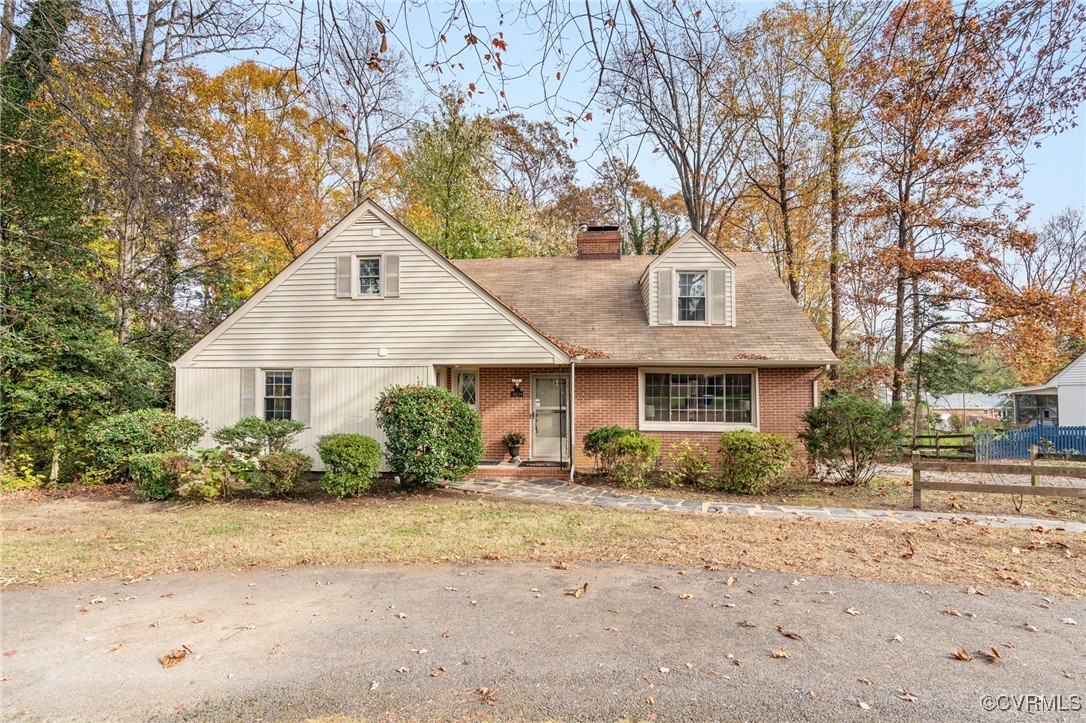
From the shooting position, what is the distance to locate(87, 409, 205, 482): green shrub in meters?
9.80

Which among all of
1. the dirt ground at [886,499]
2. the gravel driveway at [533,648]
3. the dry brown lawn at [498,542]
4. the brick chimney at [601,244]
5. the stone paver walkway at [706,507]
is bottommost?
the dirt ground at [886,499]

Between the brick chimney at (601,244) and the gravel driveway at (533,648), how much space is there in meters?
12.5

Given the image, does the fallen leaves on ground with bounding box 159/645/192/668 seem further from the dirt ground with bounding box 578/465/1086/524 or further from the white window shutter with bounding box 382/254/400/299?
the white window shutter with bounding box 382/254/400/299

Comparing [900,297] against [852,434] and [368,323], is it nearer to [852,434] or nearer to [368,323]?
[852,434]

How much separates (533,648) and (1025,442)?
21.6 m

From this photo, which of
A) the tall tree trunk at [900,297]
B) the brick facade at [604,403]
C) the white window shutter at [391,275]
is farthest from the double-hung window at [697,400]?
the tall tree trunk at [900,297]

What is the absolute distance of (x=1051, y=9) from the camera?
3.22 m

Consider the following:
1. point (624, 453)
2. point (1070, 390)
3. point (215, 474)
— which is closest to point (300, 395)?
point (215, 474)

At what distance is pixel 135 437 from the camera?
985cm

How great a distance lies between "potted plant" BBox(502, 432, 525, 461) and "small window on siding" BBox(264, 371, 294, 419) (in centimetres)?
504

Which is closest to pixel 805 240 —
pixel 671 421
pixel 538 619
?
pixel 671 421

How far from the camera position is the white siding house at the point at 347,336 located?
11430mm

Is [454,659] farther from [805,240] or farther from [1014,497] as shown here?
[805,240]
